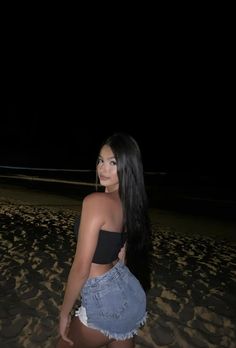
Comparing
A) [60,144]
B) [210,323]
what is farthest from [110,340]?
[60,144]

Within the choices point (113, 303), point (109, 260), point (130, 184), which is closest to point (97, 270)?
point (109, 260)

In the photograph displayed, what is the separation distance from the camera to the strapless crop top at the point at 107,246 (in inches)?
77.4

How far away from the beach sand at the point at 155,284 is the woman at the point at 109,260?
187 centimetres

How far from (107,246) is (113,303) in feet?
0.94

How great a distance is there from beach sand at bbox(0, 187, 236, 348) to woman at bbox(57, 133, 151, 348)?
6.13 feet

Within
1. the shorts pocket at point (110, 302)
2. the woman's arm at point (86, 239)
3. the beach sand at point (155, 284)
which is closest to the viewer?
the woman's arm at point (86, 239)

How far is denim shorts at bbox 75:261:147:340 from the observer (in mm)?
2018

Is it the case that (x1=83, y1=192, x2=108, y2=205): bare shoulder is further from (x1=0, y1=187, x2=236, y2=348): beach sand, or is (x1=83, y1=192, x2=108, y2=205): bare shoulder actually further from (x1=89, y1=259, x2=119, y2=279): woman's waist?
(x1=0, y1=187, x2=236, y2=348): beach sand

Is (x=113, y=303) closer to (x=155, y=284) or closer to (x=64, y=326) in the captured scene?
(x=64, y=326)

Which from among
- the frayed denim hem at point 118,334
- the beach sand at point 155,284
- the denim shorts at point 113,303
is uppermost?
the denim shorts at point 113,303

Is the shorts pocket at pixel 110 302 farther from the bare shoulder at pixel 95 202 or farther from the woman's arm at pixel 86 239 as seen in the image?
the bare shoulder at pixel 95 202

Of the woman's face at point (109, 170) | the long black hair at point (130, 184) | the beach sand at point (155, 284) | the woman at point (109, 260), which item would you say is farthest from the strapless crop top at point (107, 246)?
the beach sand at point (155, 284)

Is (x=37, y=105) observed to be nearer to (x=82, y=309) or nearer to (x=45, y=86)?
(x=45, y=86)

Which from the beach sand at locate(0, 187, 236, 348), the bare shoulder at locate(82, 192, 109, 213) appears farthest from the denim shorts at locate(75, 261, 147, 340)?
the beach sand at locate(0, 187, 236, 348)
